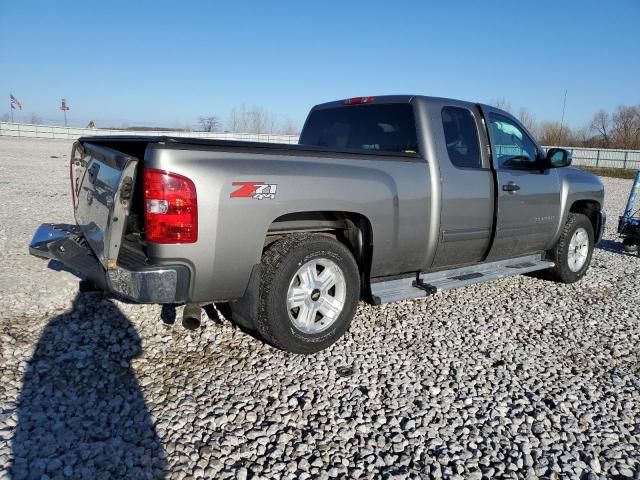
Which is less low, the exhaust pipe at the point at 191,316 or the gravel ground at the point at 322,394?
the exhaust pipe at the point at 191,316

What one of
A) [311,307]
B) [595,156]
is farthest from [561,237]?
[595,156]

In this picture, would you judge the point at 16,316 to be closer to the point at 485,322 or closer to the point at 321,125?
the point at 321,125

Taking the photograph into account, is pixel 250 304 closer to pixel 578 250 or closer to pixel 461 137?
pixel 461 137

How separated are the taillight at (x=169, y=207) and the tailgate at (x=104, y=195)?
250 millimetres

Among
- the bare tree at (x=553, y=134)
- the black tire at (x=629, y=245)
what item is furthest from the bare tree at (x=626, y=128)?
the black tire at (x=629, y=245)

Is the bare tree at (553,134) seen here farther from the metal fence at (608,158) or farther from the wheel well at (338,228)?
the wheel well at (338,228)

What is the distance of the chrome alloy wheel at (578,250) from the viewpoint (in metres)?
5.95

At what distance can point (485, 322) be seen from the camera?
4.53m

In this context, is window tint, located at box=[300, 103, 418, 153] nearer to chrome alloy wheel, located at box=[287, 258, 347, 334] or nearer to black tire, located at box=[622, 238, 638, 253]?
chrome alloy wheel, located at box=[287, 258, 347, 334]

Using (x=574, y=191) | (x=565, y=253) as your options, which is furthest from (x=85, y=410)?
(x=574, y=191)

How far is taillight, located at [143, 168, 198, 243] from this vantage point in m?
2.80

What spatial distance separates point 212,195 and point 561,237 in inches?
176

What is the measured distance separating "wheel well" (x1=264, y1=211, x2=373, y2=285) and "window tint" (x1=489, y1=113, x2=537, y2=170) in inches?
71.2

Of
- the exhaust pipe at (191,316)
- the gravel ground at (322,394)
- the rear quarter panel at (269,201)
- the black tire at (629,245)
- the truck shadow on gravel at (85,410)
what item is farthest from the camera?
the black tire at (629,245)
